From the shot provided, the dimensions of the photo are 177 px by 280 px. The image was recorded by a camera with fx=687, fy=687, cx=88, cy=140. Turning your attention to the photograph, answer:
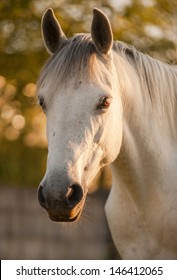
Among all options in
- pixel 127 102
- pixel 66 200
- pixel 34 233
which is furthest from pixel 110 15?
pixel 66 200

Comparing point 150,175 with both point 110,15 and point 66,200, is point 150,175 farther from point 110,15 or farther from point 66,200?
point 110,15

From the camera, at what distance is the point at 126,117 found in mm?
4402

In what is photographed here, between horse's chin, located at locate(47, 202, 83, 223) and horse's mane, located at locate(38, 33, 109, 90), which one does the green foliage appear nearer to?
horse's mane, located at locate(38, 33, 109, 90)

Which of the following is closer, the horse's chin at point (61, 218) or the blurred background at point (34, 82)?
the horse's chin at point (61, 218)

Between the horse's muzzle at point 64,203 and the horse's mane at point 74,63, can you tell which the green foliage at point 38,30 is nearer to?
the horse's mane at point 74,63

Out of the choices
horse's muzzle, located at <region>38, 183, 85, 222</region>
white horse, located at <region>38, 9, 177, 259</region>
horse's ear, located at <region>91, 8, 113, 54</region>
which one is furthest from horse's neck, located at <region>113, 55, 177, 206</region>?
horse's muzzle, located at <region>38, 183, 85, 222</region>

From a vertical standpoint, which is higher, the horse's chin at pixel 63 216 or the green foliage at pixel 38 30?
the horse's chin at pixel 63 216

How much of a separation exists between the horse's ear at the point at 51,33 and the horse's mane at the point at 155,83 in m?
0.41

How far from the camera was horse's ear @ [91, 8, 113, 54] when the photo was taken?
411cm

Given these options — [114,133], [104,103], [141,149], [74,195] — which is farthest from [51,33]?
[74,195]

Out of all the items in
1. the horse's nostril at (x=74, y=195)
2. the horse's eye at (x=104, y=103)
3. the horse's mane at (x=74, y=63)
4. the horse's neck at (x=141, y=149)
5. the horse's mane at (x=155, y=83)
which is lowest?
the horse's neck at (x=141, y=149)

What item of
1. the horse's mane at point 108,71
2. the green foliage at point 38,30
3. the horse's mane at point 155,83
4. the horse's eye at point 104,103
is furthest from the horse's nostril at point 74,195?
the green foliage at point 38,30

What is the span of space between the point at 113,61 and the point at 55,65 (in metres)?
0.41

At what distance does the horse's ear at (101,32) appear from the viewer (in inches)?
162
